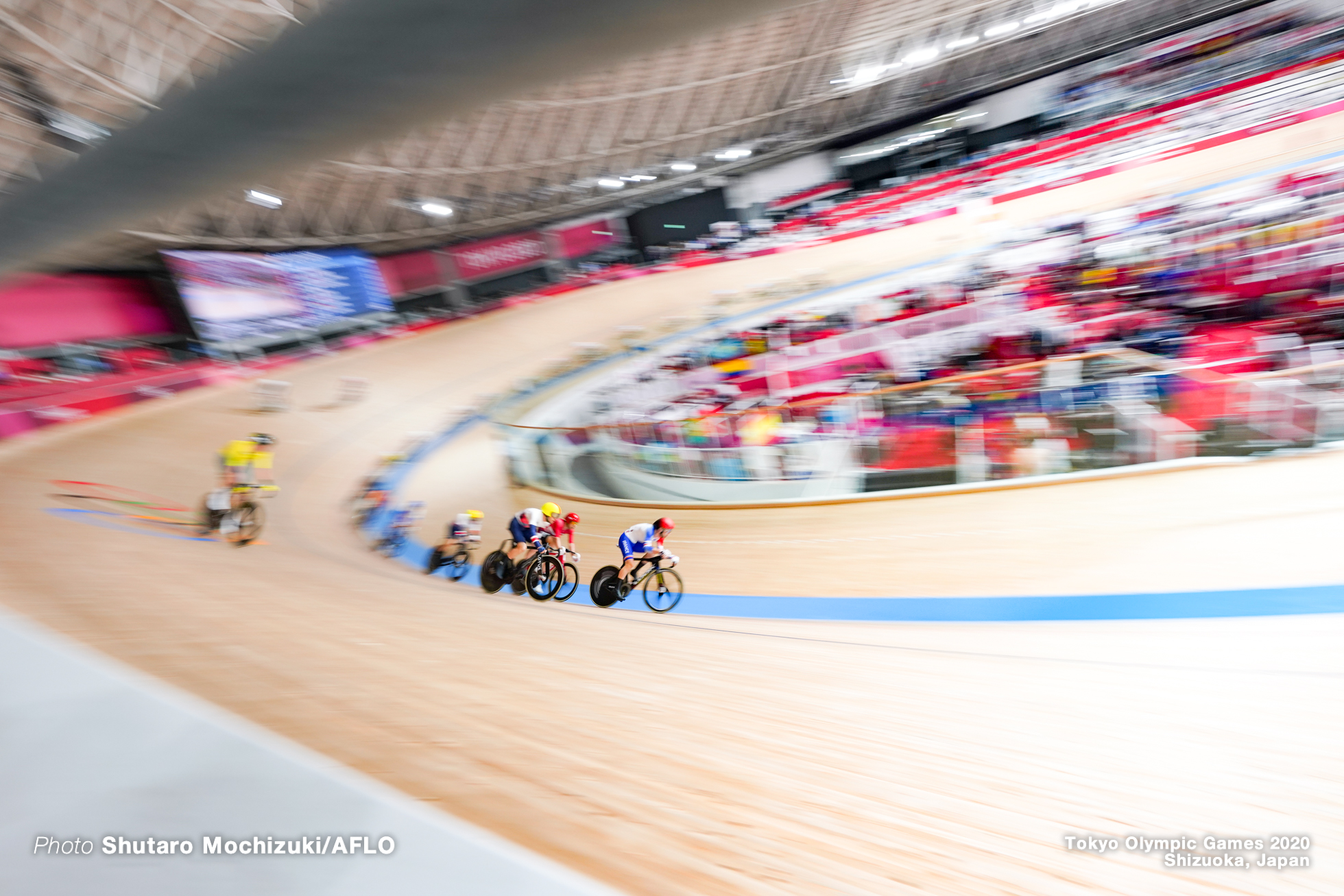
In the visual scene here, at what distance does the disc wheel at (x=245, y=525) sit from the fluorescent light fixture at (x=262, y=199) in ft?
41.6

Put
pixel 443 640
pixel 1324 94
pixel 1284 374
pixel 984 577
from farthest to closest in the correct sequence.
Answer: pixel 1324 94, pixel 1284 374, pixel 984 577, pixel 443 640

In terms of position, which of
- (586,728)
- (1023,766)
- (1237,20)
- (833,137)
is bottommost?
(586,728)

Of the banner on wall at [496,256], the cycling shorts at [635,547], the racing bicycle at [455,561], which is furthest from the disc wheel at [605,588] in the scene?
the banner on wall at [496,256]

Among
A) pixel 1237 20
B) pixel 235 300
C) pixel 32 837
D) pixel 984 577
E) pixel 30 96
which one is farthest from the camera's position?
pixel 1237 20

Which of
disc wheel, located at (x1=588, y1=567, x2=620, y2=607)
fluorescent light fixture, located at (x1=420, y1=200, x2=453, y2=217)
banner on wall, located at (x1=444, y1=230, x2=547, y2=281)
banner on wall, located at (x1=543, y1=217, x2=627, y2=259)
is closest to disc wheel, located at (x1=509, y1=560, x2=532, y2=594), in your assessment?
disc wheel, located at (x1=588, y1=567, x2=620, y2=607)

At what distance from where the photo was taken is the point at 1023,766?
1700 millimetres

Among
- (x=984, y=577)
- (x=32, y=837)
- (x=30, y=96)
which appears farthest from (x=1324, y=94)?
(x=30, y=96)

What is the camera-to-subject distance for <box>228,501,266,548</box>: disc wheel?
598cm

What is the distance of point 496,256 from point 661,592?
22.9 m

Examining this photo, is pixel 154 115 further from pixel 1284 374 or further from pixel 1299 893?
pixel 1284 374

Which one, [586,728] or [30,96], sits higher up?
[30,96]

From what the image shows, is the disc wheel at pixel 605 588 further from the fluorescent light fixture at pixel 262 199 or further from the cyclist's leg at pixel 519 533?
the fluorescent light fixture at pixel 262 199

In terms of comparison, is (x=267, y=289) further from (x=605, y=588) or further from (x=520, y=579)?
(x=605, y=588)

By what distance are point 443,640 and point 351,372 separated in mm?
13008
